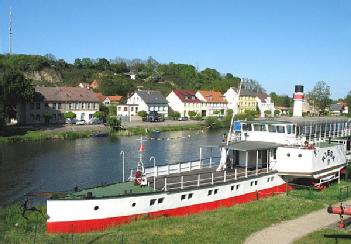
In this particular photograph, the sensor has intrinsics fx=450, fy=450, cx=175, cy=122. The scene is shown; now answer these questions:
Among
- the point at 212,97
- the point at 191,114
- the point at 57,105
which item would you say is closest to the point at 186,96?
the point at 191,114

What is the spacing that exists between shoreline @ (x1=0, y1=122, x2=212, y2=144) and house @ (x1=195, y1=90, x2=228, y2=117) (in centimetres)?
3520

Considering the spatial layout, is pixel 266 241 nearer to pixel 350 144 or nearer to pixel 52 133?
pixel 350 144

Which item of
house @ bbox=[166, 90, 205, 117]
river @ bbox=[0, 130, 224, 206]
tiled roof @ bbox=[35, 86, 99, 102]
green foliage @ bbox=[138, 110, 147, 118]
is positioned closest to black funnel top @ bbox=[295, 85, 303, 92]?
river @ bbox=[0, 130, 224, 206]

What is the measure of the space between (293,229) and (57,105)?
76.4 metres

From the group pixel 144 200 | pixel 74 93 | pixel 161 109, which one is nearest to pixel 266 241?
pixel 144 200

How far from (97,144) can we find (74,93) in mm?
34648

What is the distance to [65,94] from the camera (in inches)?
3767

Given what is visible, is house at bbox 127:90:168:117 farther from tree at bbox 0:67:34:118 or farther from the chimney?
the chimney

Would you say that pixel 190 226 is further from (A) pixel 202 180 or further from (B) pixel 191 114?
(B) pixel 191 114

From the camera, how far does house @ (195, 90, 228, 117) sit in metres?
128

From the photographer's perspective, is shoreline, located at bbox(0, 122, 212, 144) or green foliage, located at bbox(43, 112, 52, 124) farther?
green foliage, located at bbox(43, 112, 52, 124)

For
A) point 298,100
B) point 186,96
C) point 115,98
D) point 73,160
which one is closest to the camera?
point 298,100

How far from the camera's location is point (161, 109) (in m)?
114

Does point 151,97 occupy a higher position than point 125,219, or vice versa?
point 151,97
